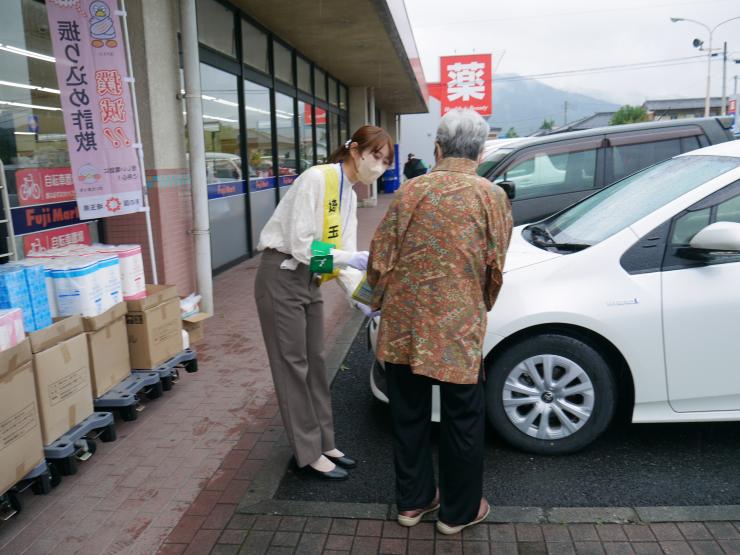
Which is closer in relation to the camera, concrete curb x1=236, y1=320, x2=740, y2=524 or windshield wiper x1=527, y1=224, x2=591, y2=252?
concrete curb x1=236, y1=320, x2=740, y2=524

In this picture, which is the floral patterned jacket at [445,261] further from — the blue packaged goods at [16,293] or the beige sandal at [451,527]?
the blue packaged goods at [16,293]

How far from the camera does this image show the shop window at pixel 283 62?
11.4 m

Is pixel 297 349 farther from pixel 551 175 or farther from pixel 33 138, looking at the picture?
pixel 551 175

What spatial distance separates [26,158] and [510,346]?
404cm

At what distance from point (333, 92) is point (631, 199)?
14.1m

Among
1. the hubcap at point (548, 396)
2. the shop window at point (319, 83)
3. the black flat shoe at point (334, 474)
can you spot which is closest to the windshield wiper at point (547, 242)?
the hubcap at point (548, 396)

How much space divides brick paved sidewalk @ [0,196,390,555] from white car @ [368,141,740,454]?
1.21 m

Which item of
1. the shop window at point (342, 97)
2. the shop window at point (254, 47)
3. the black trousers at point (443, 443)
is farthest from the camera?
the shop window at point (342, 97)

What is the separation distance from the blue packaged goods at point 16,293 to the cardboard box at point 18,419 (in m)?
0.23

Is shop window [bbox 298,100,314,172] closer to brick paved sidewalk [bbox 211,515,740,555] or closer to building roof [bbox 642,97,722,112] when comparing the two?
brick paved sidewalk [bbox 211,515,740,555]

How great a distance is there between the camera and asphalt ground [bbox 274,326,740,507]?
10.2 ft

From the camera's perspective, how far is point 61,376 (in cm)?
334

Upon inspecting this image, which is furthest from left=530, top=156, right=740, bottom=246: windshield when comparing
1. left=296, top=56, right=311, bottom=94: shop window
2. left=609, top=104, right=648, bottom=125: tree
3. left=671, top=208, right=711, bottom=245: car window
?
left=609, top=104, right=648, bottom=125: tree

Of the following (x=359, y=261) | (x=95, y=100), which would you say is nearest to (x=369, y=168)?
(x=359, y=261)
